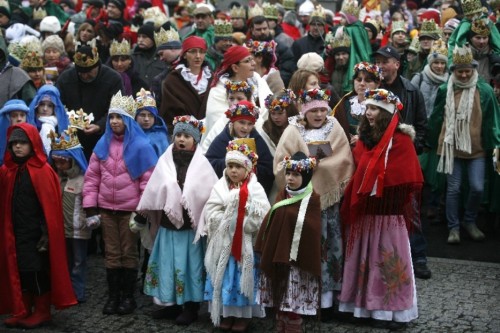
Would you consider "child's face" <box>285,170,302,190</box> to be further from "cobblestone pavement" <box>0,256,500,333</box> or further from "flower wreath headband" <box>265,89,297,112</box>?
"flower wreath headband" <box>265,89,297,112</box>

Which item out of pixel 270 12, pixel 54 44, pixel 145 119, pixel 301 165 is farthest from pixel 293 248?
pixel 270 12

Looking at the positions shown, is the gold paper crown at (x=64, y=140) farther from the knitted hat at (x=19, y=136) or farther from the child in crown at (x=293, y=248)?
the child in crown at (x=293, y=248)

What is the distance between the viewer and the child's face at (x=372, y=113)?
8.11 m

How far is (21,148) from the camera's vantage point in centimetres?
848

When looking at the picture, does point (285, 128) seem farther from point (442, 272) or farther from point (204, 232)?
point (442, 272)

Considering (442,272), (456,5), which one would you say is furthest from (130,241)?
(456,5)

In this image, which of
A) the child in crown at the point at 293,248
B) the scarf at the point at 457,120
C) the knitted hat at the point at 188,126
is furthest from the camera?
the scarf at the point at 457,120

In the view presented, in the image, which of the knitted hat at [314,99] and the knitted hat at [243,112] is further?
the knitted hat at [243,112]

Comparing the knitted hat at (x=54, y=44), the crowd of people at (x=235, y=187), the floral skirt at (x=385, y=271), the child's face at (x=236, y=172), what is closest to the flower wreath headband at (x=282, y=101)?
the crowd of people at (x=235, y=187)

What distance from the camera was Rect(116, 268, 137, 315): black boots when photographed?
28.9 ft

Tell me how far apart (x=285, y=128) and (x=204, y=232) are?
4.66 ft

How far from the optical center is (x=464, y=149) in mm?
10539

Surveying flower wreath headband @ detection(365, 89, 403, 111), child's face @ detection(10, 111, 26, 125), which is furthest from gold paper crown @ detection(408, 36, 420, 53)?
child's face @ detection(10, 111, 26, 125)

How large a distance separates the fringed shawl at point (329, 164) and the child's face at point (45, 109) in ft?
9.48
